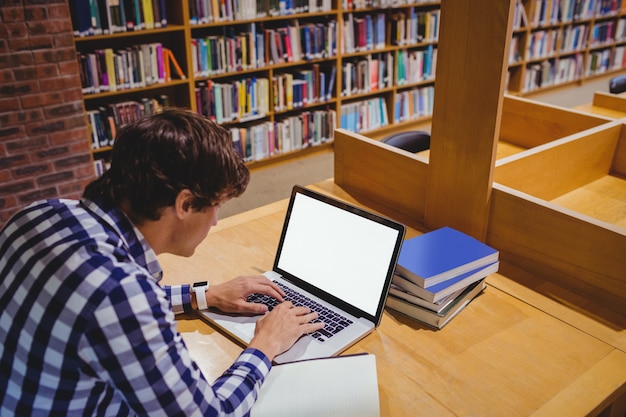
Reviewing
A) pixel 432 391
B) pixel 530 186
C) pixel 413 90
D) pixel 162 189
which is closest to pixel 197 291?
pixel 162 189

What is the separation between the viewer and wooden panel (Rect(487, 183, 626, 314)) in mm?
1432

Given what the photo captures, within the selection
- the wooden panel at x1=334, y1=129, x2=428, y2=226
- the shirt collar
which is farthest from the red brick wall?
the shirt collar

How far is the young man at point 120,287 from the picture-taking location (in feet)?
2.83

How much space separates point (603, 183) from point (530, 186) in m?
0.53

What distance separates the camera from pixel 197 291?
1.44 m

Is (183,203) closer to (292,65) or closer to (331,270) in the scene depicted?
(331,270)

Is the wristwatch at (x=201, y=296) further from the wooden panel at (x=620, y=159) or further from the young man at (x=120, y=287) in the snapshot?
the wooden panel at (x=620, y=159)

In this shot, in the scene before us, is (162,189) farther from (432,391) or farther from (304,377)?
(432,391)

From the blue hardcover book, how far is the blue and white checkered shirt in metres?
0.60

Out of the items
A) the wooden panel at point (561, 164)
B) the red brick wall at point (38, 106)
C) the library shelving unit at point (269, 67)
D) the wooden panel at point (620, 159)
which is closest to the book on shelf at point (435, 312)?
the wooden panel at point (561, 164)

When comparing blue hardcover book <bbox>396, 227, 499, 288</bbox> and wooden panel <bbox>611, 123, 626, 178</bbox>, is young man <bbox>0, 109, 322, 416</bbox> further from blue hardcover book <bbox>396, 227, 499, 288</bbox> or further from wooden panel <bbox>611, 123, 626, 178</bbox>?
wooden panel <bbox>611, 123, 626, 178</bbox>

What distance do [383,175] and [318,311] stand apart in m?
0.78

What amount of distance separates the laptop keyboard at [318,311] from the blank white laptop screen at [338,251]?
5 cm

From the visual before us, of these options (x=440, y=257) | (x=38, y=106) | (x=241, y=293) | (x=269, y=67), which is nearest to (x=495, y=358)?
(x=440, y=257)
